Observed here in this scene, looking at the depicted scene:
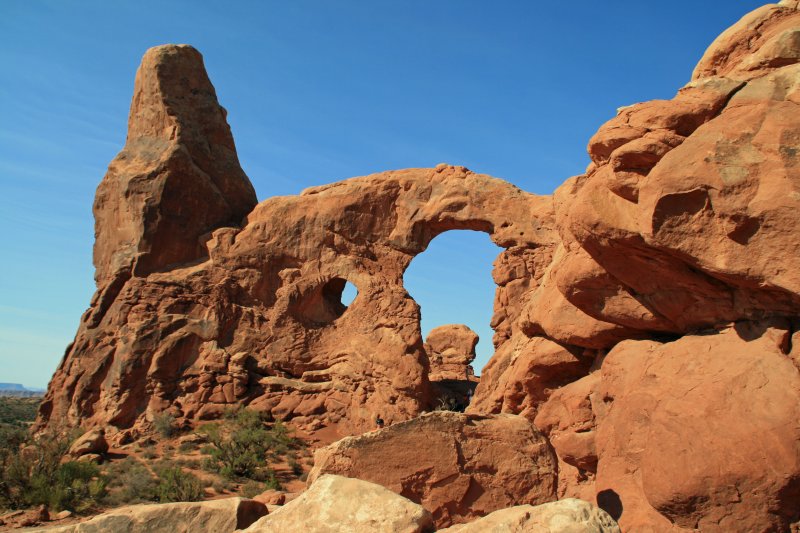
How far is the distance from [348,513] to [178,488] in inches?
367

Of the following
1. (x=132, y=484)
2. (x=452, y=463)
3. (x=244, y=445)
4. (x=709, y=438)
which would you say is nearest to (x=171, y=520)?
(x=452, y=463)

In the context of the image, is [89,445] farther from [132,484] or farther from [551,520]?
[551,520]

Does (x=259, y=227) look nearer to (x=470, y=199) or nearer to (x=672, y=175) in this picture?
(x=470, y=199)

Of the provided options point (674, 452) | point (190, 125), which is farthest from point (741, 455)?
point (190, 125)

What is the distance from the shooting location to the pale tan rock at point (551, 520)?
440cm

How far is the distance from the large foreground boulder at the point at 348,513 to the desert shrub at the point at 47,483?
28.2ft

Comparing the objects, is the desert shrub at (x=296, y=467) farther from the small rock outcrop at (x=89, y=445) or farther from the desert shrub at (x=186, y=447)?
the small rock outcrop at (x=89, y=445)

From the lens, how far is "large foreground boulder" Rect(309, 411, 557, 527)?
7.15m

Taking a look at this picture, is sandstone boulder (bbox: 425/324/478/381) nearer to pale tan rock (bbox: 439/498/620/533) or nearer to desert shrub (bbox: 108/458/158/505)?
desert shrub (bbox: 108/458/158/505)

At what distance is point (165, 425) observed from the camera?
1758 cm

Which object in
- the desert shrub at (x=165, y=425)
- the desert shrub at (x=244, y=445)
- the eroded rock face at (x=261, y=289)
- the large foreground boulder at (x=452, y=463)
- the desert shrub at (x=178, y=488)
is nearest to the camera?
the large foreground boulder at (x=452, y=463)

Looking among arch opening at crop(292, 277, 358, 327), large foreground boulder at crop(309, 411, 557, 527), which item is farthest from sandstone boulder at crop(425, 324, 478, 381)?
large foreground boulder at crop(309, 411, 557, 527)

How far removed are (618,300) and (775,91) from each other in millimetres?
2736

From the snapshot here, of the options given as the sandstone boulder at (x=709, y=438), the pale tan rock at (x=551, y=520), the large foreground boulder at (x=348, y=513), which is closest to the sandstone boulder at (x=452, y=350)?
the sandstone boulder at (x=709, y=438)
